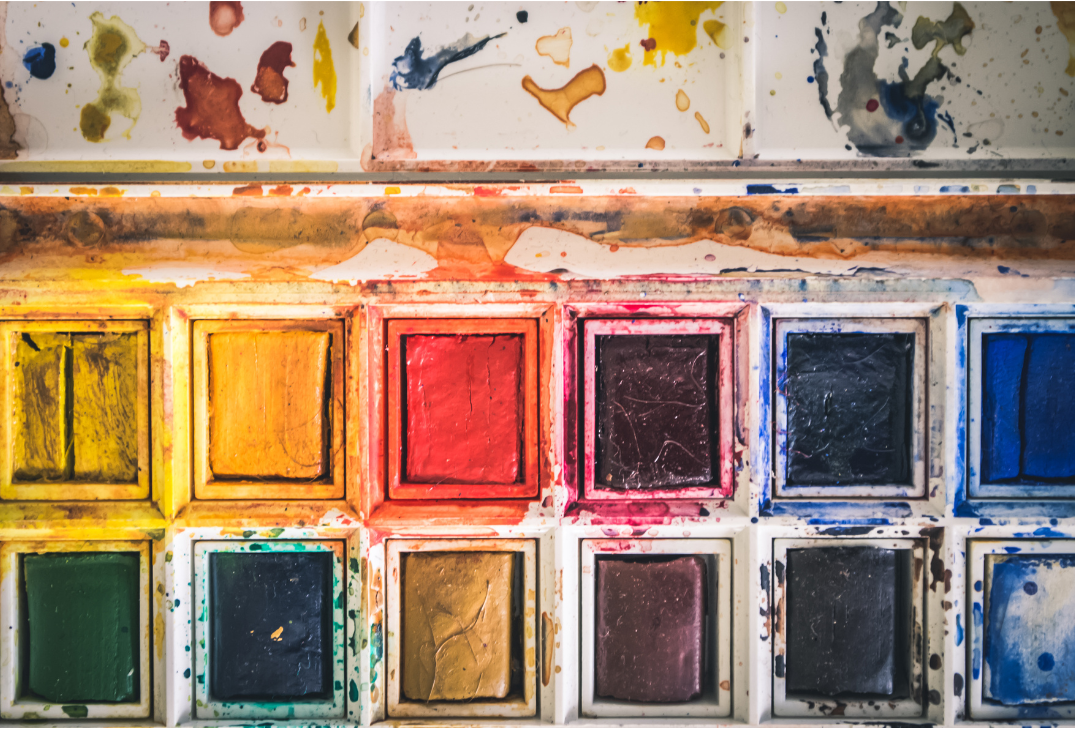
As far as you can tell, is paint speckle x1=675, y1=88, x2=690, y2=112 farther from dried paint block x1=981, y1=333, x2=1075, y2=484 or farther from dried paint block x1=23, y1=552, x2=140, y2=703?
dried paint block x1=23, y1=552, x2=140, y2=703

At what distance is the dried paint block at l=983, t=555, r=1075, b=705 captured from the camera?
139cm

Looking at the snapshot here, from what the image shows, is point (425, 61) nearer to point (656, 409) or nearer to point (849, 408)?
point (656, 409)

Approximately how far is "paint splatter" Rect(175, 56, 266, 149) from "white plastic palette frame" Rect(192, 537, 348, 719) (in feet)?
3.30

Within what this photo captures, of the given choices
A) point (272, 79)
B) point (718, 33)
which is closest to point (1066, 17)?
point (718, 33)

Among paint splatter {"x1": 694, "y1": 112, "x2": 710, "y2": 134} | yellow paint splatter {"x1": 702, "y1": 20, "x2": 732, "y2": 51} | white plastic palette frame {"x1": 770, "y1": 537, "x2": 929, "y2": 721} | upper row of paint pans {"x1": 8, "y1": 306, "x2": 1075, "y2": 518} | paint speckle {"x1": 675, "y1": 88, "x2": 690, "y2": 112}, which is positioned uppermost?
yellow paint splatter {"x1": 702, "y1": 20, "x2": 732, "y2": 51}

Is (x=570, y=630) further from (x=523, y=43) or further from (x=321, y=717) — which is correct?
(x=523, y=43)

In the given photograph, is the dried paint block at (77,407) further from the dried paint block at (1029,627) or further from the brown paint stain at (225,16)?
the dried paint block at (1029,627)

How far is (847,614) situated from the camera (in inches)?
55.1

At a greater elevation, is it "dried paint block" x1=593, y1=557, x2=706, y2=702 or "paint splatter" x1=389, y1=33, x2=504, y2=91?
"paint splatter" x1=389, y1=33, x2=504, y2=91

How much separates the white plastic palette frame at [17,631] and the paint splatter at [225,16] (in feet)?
4.26

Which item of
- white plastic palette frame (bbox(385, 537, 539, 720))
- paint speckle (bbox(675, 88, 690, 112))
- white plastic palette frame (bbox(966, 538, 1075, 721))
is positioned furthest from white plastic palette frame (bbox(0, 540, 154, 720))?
white plastic palette frame (bbox(966, 538, 1075, 721))

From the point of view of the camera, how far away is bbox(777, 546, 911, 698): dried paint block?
55.0 inches

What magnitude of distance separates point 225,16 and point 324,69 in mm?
277

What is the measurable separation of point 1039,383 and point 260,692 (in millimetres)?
2094
